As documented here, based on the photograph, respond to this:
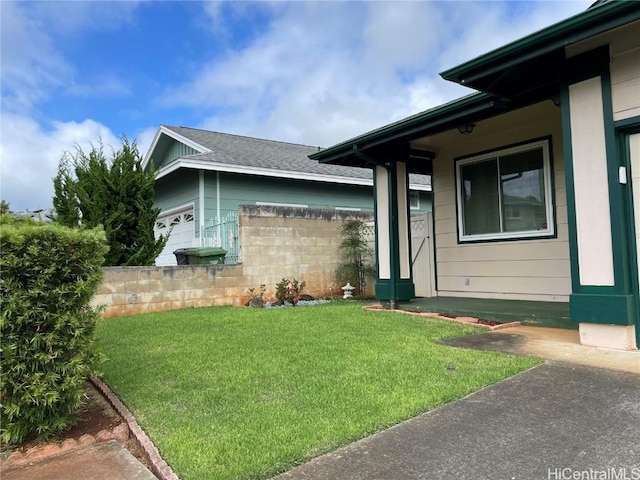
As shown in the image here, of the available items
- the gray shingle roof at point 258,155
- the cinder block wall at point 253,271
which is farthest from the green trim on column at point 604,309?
the gray shingle roof at point 258,155

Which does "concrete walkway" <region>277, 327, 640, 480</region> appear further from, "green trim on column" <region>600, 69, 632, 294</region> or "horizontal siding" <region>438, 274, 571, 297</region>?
"horizontal siding" <region>438, 274, 571, 297</region>

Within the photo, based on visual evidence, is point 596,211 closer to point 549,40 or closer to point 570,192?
point 570,192

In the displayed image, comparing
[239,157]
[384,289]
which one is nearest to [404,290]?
[384,289]

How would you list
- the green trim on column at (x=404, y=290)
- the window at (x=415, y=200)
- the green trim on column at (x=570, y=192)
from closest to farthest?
the green trim on column at (x=570, y=192) < the green trim on column at (x=404, y=290) < the window at (x=415, y=200)

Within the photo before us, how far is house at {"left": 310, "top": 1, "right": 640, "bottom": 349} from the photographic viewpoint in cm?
432

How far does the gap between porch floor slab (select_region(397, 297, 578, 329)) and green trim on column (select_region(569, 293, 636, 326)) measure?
0.88 meters

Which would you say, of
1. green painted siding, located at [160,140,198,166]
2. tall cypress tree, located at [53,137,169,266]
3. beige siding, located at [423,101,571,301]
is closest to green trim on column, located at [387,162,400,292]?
beige siding, located at [423,101,571,301]

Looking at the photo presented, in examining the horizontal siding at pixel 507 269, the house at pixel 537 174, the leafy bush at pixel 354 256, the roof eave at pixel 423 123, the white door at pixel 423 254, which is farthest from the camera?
the leafy bush at pixel 354 256

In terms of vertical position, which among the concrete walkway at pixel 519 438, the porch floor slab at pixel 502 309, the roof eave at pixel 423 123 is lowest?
the concrete walkway at pixel 519 438

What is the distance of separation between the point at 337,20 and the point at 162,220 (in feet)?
29.6

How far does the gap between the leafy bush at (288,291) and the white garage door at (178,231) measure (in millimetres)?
4505

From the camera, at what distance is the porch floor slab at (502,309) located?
563cm

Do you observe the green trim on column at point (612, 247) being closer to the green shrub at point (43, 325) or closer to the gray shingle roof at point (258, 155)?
the green shrub at point (43, 325)

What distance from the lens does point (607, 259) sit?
14.4ft
